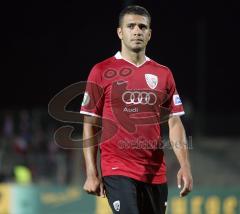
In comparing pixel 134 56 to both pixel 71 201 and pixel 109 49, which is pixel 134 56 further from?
pixel 109 49

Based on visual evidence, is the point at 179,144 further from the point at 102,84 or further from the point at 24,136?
the point at 24,136

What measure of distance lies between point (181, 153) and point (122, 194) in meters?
0.51

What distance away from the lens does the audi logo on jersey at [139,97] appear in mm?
5164

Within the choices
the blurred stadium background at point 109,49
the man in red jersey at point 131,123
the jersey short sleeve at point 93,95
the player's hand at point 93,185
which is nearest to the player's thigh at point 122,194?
the man in red jersey at point 131,123

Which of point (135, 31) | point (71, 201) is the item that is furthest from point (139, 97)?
point (71, 201)

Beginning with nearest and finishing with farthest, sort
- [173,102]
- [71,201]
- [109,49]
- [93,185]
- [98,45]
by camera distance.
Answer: [93,185]
[173,102]
[71,201]
[109,49]
[98,45]

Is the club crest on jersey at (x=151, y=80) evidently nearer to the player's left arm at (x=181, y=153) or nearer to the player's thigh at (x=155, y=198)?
the player's left arm at (x=181, y=153)

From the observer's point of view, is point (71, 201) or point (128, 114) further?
point (71, 201)

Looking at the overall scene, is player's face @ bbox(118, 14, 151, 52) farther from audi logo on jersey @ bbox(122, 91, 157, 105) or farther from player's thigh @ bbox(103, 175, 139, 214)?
player's thigh @ bbox(103, 175, 139, 214)

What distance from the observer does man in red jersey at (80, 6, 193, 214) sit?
510 centimetres

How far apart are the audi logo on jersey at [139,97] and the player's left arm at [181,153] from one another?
0.26 meters

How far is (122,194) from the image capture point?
16.5 feet

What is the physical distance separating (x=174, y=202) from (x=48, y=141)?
5598 millimetres

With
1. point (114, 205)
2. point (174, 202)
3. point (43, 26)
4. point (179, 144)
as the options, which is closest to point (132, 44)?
point (179, 144)
